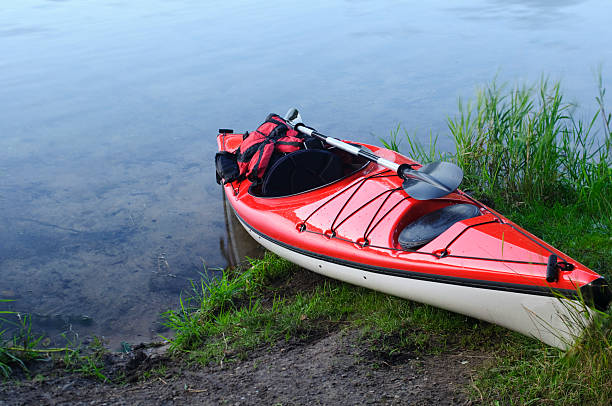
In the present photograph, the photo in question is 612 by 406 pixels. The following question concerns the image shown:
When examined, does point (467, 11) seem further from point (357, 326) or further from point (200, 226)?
point (357, 326)

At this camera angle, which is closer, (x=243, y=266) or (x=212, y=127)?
(x=243, y=266)

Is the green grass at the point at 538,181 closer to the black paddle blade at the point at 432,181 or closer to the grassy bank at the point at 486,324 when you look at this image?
the grassy bank at the point at 486,324

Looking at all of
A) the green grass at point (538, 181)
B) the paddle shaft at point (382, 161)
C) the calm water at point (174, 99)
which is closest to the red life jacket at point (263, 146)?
the paddle shaft at point (382, 161)

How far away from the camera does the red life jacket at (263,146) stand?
388 centimetres

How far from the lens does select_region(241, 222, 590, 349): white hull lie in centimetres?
229

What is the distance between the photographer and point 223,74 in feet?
28.3

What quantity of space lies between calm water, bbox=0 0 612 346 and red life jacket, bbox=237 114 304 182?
777mm

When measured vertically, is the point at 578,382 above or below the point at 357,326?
above

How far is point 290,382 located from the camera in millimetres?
2459

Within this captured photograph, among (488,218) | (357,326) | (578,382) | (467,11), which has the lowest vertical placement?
(357,326)

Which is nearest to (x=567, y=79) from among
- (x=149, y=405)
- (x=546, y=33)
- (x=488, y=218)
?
(x=546, y=33)

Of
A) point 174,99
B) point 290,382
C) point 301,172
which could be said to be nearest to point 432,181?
point 301,172

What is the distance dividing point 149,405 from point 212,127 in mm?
4918

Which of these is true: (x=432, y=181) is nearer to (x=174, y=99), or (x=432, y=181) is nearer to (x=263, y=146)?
(x=263, y=146)
